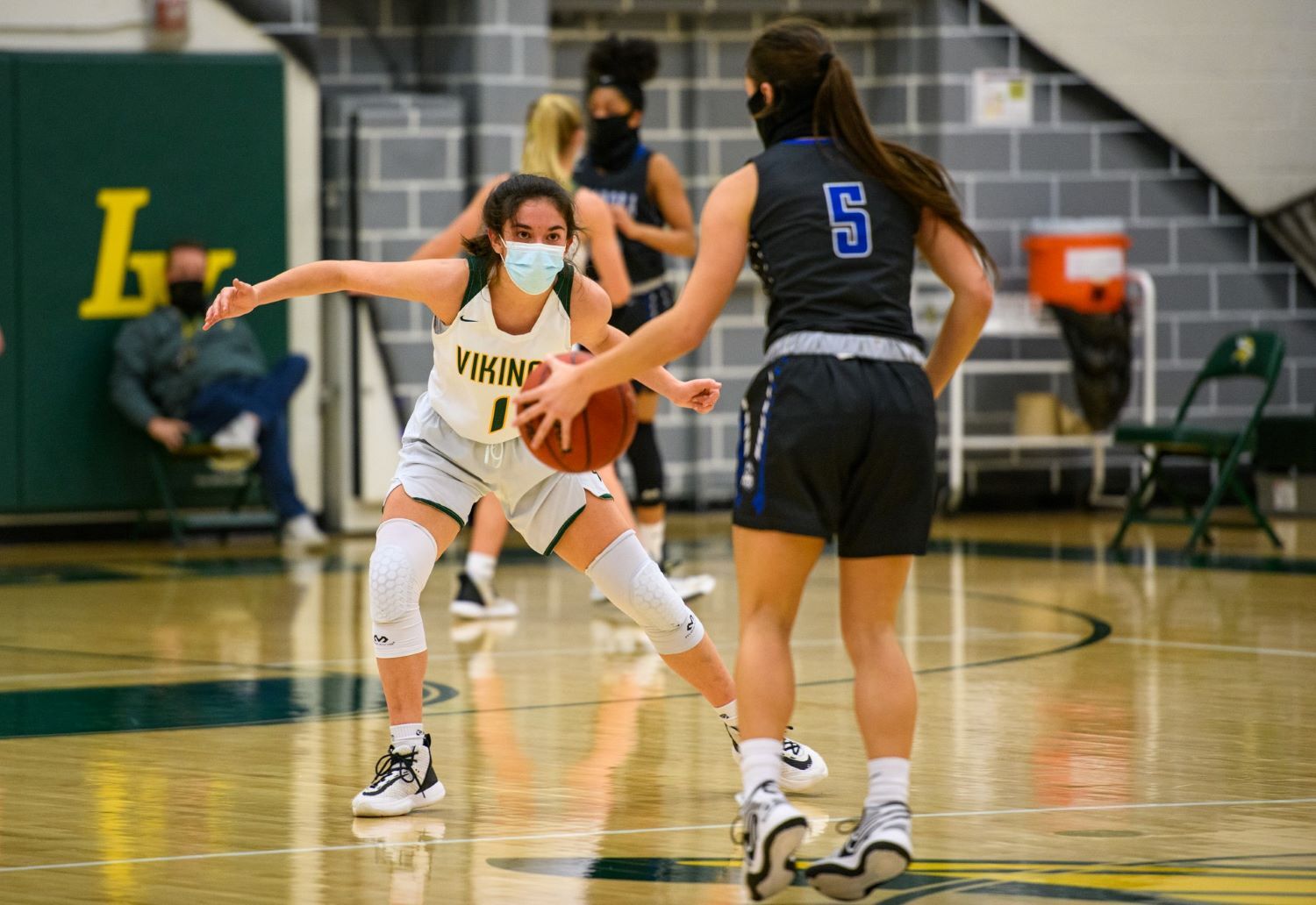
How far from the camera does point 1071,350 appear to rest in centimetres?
1077

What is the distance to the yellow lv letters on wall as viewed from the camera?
9.86 meters

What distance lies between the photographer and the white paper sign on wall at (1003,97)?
11.2 meters

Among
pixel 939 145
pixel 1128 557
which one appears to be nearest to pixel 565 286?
pixel 1128 557

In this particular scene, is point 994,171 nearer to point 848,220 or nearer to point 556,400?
point 848,220

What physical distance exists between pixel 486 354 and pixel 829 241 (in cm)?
107

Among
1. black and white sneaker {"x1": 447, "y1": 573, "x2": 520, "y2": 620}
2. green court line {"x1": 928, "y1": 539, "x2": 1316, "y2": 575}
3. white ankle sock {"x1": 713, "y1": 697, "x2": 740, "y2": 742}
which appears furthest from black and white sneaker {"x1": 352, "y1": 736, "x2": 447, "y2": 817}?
green court line {"x1": 928, "y1": 539, "x2": 1316, "y2": 575}

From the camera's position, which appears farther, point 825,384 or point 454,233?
point 454,233

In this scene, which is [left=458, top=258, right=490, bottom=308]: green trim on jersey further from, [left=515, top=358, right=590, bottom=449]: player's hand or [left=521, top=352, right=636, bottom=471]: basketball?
[left=515, top=358, right=590, bottom=449]: player's hand

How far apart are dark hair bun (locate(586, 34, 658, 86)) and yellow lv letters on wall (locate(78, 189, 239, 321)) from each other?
11.2 ft

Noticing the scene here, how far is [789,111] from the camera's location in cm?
338

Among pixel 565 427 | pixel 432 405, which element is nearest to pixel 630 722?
pixel 432 405

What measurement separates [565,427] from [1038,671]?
2886 millimetres

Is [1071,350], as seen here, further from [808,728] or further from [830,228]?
[830,228]

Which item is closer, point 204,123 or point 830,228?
point 830,228
